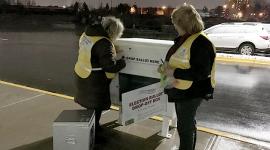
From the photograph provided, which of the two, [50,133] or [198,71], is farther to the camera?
[50,133]

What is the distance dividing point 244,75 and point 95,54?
6623 mm

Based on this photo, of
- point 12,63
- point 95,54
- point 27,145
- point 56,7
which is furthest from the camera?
point 56,7

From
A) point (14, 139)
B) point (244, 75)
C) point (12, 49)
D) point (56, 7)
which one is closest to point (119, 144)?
point (14, 139)

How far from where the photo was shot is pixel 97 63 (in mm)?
3877

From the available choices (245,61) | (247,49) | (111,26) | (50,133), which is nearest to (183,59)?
(111,26)

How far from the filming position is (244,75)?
30.6 feet

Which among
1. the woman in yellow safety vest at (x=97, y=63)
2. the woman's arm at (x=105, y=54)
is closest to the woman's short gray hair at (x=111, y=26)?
the woman in yellow safety vest at (x=97, y=63)

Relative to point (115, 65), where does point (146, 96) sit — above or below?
below

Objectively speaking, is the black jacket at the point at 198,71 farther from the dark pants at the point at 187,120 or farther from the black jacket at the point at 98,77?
the black jacket at the point at 98,77

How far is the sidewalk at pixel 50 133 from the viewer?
4.22 meters

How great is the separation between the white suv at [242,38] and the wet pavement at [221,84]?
3202 mm

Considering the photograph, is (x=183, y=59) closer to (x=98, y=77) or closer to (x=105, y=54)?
(x=105, y=54)

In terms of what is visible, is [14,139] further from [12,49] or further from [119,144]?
[12,49]

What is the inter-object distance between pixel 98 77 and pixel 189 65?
4.18 ft
